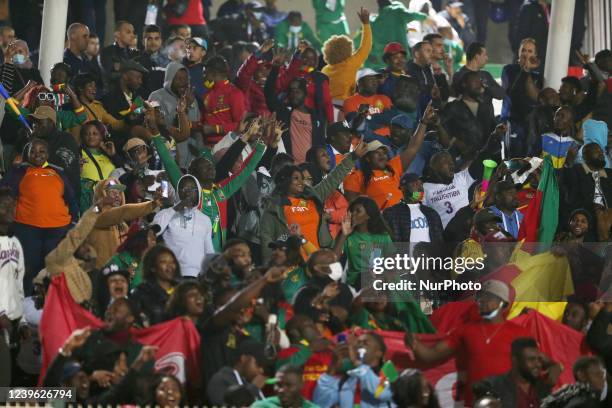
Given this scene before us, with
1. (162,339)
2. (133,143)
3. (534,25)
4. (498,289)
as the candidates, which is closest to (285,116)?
(133,143)

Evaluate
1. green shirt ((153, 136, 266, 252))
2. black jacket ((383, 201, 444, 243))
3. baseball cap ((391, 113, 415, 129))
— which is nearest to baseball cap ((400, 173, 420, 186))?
black jacket ((383, 201, 444, 243))

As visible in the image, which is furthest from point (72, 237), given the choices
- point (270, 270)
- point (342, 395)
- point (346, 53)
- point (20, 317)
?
point (346, 53)

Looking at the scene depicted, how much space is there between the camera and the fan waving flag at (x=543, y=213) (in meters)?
17.2

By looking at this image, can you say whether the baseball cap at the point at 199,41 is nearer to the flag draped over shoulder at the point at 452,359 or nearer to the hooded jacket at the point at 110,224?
the hooded jacket at the point at 110,224

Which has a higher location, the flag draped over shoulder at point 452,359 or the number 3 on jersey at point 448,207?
the number 3 on jersey at point 448,207

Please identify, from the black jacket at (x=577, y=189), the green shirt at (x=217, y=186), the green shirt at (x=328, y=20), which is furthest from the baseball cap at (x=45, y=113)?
the green shirt at (x=328, y=20)

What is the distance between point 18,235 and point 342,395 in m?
3.59

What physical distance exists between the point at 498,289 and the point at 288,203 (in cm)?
269

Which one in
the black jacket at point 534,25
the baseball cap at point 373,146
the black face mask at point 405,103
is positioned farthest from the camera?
the black jacket at point 534,25

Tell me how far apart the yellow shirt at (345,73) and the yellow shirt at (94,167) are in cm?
322

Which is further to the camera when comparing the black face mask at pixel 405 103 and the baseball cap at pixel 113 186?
the black face mask at pixel 405 103

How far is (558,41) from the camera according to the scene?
821 inches

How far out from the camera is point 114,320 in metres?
14.4

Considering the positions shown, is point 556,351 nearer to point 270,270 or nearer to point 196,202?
point 270,270
